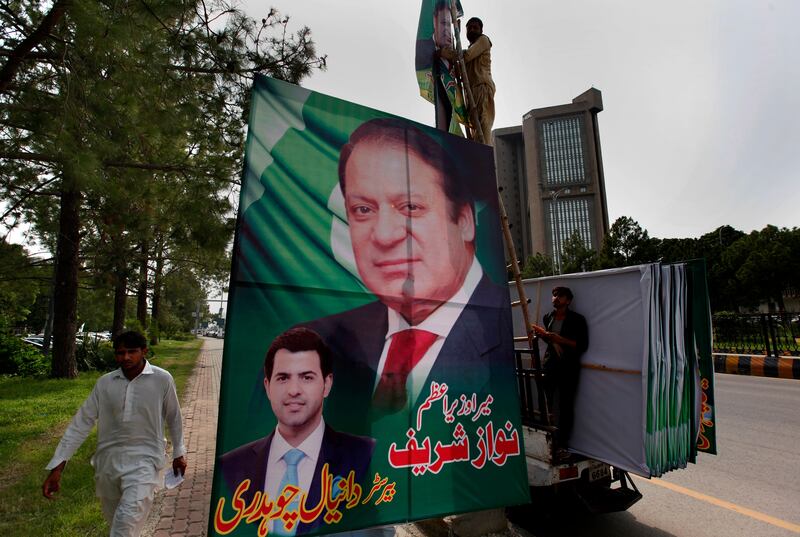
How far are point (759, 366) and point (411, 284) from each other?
43.5 ft

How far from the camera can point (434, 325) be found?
8.68ft

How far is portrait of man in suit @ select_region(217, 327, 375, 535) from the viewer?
2014mm

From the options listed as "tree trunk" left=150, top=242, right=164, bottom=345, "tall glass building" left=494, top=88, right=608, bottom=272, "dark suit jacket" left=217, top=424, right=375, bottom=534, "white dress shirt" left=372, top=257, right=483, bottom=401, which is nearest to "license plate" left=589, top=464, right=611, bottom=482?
"white dress shirt" left=372, top=257, right=483, bottom=401

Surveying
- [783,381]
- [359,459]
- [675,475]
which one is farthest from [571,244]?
[359,459]

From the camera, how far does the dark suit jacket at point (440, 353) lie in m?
2.27

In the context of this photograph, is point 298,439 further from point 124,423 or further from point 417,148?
point 417,148

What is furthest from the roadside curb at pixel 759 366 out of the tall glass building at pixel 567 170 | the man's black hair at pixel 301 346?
the tall glass building at pixel 567 170

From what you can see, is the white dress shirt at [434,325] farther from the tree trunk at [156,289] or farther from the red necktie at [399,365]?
the tree trunk at [156,289]

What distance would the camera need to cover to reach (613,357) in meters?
3.18

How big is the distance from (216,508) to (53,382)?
39.1 feet

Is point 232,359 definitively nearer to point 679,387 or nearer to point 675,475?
point 679,387

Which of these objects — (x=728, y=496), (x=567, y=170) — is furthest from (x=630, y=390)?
(x=567, y=170)

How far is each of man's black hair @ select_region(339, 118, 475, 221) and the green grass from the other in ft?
11.8

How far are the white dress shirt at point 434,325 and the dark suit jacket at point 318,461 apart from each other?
1.02ft
